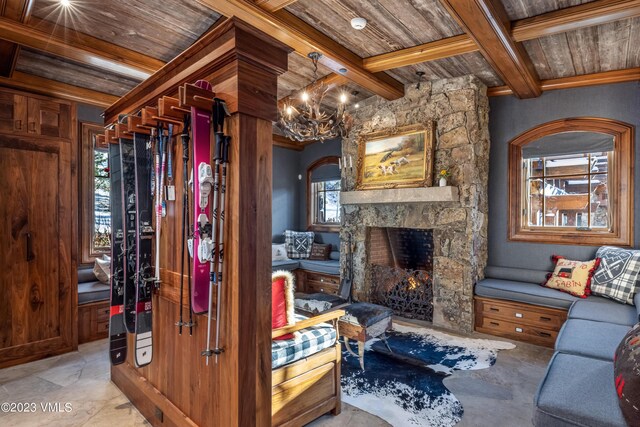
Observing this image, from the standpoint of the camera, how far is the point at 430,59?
10.8 feet

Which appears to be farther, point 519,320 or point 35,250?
point 519,320

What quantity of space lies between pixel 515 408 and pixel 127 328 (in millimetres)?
2717

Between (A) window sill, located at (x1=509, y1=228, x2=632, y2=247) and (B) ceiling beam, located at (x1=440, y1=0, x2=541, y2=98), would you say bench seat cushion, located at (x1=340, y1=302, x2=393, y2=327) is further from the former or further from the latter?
(B) ceiling beam, located at (x1=440, y1=0, x2=541, y2=98)

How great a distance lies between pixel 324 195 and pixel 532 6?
4552mm

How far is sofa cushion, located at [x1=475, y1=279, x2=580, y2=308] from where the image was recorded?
3.48 m

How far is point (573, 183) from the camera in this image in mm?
4047

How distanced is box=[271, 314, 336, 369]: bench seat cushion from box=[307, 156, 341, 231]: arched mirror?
13.2 ft

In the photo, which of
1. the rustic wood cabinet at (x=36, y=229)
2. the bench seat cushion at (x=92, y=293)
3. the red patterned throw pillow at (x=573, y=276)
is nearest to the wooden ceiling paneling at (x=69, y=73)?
the rustic wood cabinet at (x=36, y=229)

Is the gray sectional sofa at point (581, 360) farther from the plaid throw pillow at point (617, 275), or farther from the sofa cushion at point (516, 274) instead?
the sofa cushion at point (516, 274)

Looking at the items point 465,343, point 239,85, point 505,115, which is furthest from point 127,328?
point 505,115

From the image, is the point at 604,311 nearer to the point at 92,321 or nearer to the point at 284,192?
the point at 92,321

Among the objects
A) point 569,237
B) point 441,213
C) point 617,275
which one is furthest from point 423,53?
point 617,275

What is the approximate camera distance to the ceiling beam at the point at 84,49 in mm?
2713

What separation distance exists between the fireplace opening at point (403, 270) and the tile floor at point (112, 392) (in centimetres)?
123
